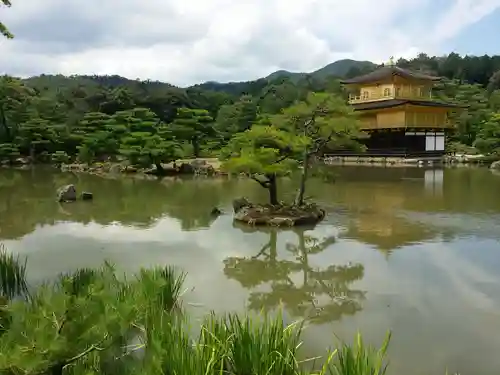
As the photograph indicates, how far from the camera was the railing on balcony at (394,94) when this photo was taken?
1169 inches

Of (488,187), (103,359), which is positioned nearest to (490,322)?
(103,359)

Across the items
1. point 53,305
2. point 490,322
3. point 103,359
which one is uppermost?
point 53,305

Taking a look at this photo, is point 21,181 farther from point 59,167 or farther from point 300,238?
point 300,238

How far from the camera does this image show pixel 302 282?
251 inches

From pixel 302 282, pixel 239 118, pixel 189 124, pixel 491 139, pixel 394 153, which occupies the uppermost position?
pixel 239 118

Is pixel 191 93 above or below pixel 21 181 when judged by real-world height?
above

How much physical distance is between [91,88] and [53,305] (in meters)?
42.7

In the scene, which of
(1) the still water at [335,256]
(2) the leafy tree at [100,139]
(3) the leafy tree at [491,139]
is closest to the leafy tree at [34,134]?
(2) the leafy tree at [100,139]

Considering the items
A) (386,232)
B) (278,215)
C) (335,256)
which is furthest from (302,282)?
(278,215)

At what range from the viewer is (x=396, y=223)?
10.1 metres

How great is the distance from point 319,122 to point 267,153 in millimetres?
1304

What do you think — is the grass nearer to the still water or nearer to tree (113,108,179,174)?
the still water

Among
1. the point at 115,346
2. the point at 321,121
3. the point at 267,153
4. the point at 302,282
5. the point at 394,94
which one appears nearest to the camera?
the point at 115,346

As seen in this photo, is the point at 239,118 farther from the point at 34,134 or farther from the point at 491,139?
the point at 491,139
